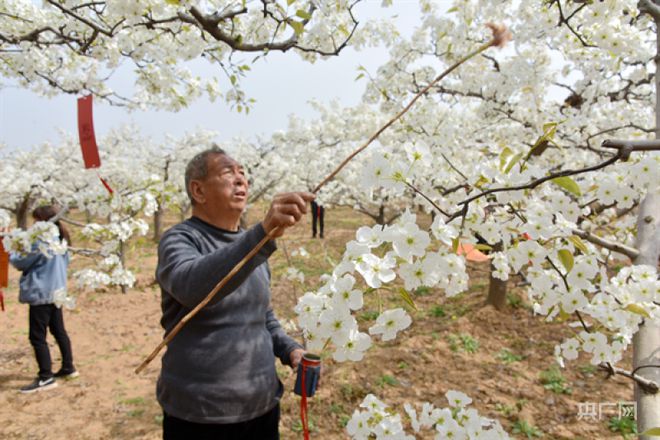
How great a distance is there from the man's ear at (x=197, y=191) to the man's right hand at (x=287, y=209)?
839mm

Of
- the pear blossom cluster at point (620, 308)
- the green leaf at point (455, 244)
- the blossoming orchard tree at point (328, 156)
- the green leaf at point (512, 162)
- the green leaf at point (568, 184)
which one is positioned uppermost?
the blossoming orchard tree at point (328, 156)

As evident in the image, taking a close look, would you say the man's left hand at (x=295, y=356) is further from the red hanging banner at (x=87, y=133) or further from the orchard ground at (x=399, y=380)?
the red hanging banner at (x=87, y=133)

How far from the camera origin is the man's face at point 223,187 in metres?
1.83

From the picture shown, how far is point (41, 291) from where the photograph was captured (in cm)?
406

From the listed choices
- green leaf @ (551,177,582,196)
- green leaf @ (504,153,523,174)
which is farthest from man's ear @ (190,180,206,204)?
green leaf @ (551,177,582,196)

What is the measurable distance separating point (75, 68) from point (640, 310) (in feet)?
19.5

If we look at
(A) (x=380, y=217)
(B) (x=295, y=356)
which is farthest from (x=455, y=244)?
(A) (x=380, y=217)

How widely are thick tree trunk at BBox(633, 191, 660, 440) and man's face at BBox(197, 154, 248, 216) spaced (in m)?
1.77

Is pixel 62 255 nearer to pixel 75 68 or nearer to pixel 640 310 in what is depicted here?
pixel 75 68

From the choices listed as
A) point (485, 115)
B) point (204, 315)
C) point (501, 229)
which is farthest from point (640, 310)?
point (485, 115)

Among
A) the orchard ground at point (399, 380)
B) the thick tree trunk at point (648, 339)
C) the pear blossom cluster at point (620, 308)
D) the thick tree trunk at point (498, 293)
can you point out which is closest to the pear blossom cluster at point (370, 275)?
the pear blossom cluster at point (620, 308)

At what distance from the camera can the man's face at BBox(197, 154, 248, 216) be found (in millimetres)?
1831

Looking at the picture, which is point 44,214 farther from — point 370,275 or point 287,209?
point 370,275

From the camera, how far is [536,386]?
4191mm
